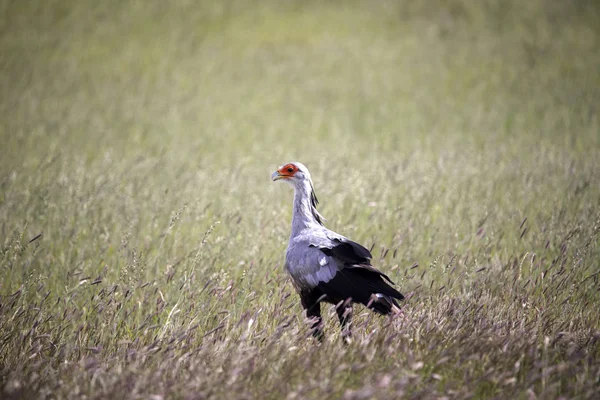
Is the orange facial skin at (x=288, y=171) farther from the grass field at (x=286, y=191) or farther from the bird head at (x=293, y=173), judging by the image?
the grass field at (x=286, y=191)

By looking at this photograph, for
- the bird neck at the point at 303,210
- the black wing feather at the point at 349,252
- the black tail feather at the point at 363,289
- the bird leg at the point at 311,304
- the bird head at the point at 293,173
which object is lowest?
the bird leg at the point at 311,304

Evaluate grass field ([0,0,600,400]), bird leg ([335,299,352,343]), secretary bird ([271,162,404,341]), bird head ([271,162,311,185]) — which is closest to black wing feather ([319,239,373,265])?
secretary bird ([271,162,404,341])

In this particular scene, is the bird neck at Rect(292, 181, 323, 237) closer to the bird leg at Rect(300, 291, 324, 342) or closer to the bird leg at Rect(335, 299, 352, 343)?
the bird leg at Rect(300, 291, 324, 342)

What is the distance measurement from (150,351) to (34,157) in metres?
7.57

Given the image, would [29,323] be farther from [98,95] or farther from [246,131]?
[98,95]

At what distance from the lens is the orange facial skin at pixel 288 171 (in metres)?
4.59

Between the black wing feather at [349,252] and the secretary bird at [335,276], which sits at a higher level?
the black wing feather at [349,252]

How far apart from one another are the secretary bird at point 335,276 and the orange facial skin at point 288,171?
45 cm

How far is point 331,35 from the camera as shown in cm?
1978

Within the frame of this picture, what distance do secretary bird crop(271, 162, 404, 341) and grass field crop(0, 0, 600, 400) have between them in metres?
0.17

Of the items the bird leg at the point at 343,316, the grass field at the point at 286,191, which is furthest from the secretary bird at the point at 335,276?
the grass field at the point at 286,191

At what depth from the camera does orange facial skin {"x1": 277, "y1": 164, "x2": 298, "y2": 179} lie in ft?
15.1

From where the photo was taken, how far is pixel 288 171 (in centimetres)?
461

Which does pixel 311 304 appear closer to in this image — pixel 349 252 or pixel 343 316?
pixel 343 316
